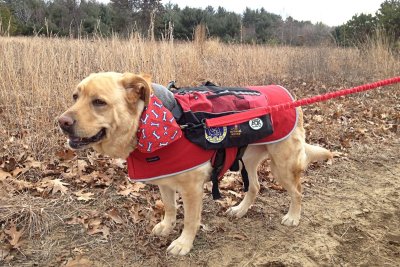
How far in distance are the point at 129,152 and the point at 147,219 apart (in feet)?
3.21

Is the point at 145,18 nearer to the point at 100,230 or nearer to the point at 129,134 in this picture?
the point at 100,230

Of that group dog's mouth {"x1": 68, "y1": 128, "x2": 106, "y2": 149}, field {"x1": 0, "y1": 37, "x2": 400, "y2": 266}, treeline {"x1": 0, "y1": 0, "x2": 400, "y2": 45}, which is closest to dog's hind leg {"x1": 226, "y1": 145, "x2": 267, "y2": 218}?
field {"x1": 0, "y1": 37, "x2": 400, "y2": 266}

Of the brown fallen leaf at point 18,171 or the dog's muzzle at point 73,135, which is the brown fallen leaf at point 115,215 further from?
the brown fallen leaf at point 18,171

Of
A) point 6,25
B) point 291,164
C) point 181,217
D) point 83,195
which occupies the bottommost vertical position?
point 181,217

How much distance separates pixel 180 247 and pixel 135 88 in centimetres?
135

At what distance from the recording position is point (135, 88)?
2488 millimetres

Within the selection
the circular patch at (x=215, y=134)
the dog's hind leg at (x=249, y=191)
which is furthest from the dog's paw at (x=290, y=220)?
the circular patch at (x=215, y=134)

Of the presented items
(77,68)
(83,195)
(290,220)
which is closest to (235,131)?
(290,220)

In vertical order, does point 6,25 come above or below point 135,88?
above

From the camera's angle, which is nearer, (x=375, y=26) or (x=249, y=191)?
(x=249, y=191)

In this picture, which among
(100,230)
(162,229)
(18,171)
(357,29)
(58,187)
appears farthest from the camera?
(357,29)

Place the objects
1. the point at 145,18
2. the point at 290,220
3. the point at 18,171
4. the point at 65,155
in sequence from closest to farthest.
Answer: the point at 290,220 < the point at 18,171 < the point at 65,155 < the point at 145,18

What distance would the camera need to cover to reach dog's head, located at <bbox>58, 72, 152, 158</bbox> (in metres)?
2.33

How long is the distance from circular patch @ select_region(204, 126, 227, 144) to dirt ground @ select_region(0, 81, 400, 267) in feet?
3.20
